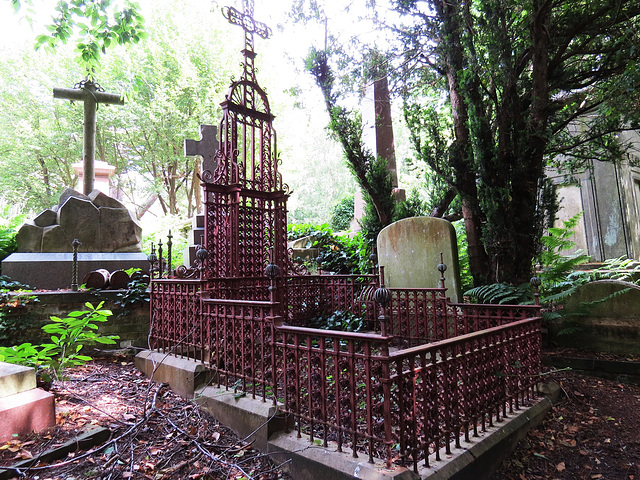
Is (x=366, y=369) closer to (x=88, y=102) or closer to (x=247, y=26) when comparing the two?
(x=247, y=26)

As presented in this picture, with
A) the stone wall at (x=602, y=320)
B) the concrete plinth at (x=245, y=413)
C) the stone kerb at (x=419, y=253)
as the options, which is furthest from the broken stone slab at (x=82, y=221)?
the stone wall at (x=602, y=320)

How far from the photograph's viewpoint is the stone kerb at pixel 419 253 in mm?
6309

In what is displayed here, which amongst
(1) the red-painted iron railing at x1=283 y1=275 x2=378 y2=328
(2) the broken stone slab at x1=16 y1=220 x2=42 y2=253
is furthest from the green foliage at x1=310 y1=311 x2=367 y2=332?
(2) the broken stone slab at x1=16 y1=220 x2=42 y2=253

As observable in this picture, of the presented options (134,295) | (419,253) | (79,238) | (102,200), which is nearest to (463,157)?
(419,253)

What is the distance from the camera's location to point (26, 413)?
286 cm

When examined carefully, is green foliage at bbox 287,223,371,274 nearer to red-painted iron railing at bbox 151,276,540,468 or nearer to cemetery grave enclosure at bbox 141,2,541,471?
cemetery grave enclosure at bbox 141,2,541,471

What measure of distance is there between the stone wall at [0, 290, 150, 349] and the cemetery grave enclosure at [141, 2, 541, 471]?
3.65ft

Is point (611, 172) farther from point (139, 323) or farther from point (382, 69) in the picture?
point (139, 323)

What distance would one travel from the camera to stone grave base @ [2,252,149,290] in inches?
259

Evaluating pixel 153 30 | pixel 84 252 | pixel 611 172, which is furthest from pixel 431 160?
pixel 153 30

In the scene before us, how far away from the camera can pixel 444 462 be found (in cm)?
257

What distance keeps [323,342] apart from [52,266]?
6.66 meters

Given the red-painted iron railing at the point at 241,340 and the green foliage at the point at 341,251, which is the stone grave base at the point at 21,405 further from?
the green foliage at the point at 341,251

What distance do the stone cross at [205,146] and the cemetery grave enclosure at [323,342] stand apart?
44 mm
